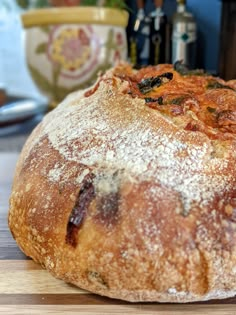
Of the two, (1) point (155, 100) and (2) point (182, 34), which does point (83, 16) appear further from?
→ (1) point (155, 100)

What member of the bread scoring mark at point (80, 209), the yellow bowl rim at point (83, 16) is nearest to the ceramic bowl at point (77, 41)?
the yellow bowl rim at point (83, 16)

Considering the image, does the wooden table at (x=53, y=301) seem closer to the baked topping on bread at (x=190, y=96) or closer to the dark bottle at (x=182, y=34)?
the baked topping on bread at (x=190, y=96)

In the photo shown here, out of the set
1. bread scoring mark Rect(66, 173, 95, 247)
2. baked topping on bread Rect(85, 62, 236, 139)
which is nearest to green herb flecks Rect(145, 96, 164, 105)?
baked topping on bread Rect(85, 62, 236, 139)

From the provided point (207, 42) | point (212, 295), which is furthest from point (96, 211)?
point (207, 42)

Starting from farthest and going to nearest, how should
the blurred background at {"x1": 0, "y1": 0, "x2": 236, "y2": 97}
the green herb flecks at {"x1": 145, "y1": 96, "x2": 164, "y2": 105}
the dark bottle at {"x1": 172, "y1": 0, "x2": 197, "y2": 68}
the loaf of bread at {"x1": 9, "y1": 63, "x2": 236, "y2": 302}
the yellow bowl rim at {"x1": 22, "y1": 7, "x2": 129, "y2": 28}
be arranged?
the blurred background at {"x1": 0, "y1": 0, "x2": 236, "y2": 97} → the dark bottle at {"x1": 172, "y1": 0, "x2": 197, "y2": 68} → the yellow bowl rim at {"x1": 22, "y1": 7, "x2": 129, "y2": 28} → the green herb flecks at {"x1": 145, "y1": 96, "x2": 164, "y2": 105} → the loaf of bread at {"x1": 9, "y1": 63, "x2": 236, "y2": 302}

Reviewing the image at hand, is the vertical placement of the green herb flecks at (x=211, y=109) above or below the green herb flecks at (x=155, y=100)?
below

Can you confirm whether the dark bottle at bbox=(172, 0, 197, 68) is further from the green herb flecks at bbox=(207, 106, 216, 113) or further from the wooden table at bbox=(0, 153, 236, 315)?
A: the wooden table at bbox=(0, 153, 236, 315)
